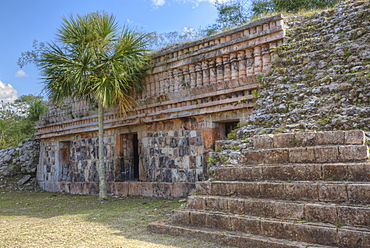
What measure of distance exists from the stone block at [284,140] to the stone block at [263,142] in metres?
0.06

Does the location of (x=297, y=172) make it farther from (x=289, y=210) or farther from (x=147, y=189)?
(x=147, y=189)

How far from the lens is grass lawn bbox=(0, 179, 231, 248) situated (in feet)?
13.7

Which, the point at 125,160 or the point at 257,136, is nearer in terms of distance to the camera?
the point at 257,136

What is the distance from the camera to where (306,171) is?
3867 millimetres

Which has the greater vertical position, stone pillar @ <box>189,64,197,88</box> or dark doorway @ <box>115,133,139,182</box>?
stone pillar @ <box>189,64,197,88</box>

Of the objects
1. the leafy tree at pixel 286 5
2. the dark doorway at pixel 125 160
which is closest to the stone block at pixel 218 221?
the dark doorway at pixel 125 160

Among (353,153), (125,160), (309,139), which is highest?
(309,139)

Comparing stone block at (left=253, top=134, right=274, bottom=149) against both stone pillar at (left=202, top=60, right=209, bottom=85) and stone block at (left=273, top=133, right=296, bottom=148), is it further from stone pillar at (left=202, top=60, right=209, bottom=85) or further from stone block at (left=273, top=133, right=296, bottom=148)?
stone pillar at (left=202, top=60, right=209, bottom=85)

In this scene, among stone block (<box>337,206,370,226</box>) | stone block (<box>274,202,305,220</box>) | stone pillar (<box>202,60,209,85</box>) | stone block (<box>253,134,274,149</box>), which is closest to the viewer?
stone block (<box>337,206,370,226</box>)

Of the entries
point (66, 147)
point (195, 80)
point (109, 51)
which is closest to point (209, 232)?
point (195, 80)

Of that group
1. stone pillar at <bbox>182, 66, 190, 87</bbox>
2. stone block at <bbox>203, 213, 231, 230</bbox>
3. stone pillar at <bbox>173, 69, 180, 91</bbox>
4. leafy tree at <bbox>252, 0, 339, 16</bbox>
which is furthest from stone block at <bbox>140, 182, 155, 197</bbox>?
leafy tree at <bbox>252, 0, 339, 16</bbox>

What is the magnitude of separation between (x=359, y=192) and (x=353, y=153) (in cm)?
59

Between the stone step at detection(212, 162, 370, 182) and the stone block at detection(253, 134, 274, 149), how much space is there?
45 cm

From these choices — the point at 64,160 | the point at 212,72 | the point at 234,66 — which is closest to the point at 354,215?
the point at 234,66
